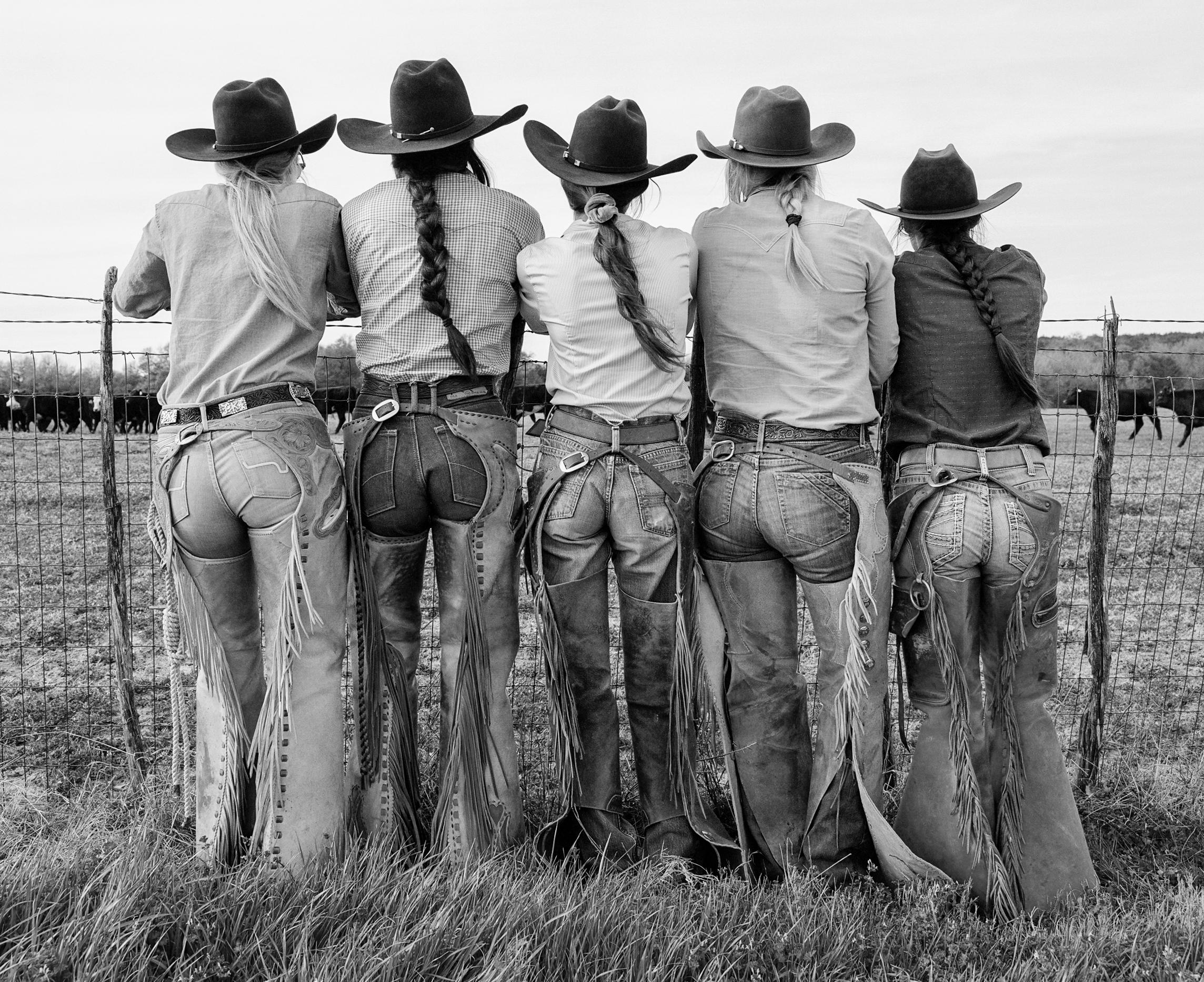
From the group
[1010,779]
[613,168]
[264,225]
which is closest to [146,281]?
[264,225]

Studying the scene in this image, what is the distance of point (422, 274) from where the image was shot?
300 centimetres

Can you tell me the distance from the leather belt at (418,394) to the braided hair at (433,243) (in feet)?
0.14

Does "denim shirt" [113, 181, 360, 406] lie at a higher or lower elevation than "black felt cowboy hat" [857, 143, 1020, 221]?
lower

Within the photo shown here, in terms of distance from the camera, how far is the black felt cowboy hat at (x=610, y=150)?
3051 millimetres

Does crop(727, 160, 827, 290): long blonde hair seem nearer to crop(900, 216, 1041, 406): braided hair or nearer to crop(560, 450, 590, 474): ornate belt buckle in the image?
crop(900, 216, 1041, 406): braided hair

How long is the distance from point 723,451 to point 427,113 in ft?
4.24

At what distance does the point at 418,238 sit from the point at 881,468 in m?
1.78

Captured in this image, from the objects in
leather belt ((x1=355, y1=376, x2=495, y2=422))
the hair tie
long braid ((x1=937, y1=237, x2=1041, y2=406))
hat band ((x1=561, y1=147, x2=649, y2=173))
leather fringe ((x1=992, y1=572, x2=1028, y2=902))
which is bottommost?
leather fringe ((x1=992, y1=572, x2=1028, y2=902))

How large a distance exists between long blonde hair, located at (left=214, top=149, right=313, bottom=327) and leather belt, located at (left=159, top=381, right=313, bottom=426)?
20 cm

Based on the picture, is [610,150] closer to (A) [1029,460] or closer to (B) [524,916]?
(A) [1029,460]

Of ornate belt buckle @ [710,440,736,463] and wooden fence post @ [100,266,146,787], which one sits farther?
wooden fence post @ [100,266,146,787]

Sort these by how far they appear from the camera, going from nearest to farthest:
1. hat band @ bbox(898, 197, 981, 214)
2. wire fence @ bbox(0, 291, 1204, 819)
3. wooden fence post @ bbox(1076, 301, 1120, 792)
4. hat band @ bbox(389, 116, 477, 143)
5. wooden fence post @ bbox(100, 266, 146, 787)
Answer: hat band @ bbox(389, 116, 477, 143) → hat band @ bbox(898, 197, 981, 214) → wooden fence post @ bbox(100, 266, 146, 787) → wooden fence post @ bbox(1076, 301, 1120, 792) → wire fence @ bbox(0, 291, 1204, 819)

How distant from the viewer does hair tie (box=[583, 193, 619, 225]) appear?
9.73 ft

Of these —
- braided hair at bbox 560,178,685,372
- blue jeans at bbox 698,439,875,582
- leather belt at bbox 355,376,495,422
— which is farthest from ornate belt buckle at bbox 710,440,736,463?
leather belt at bbox 355,376,495,422
